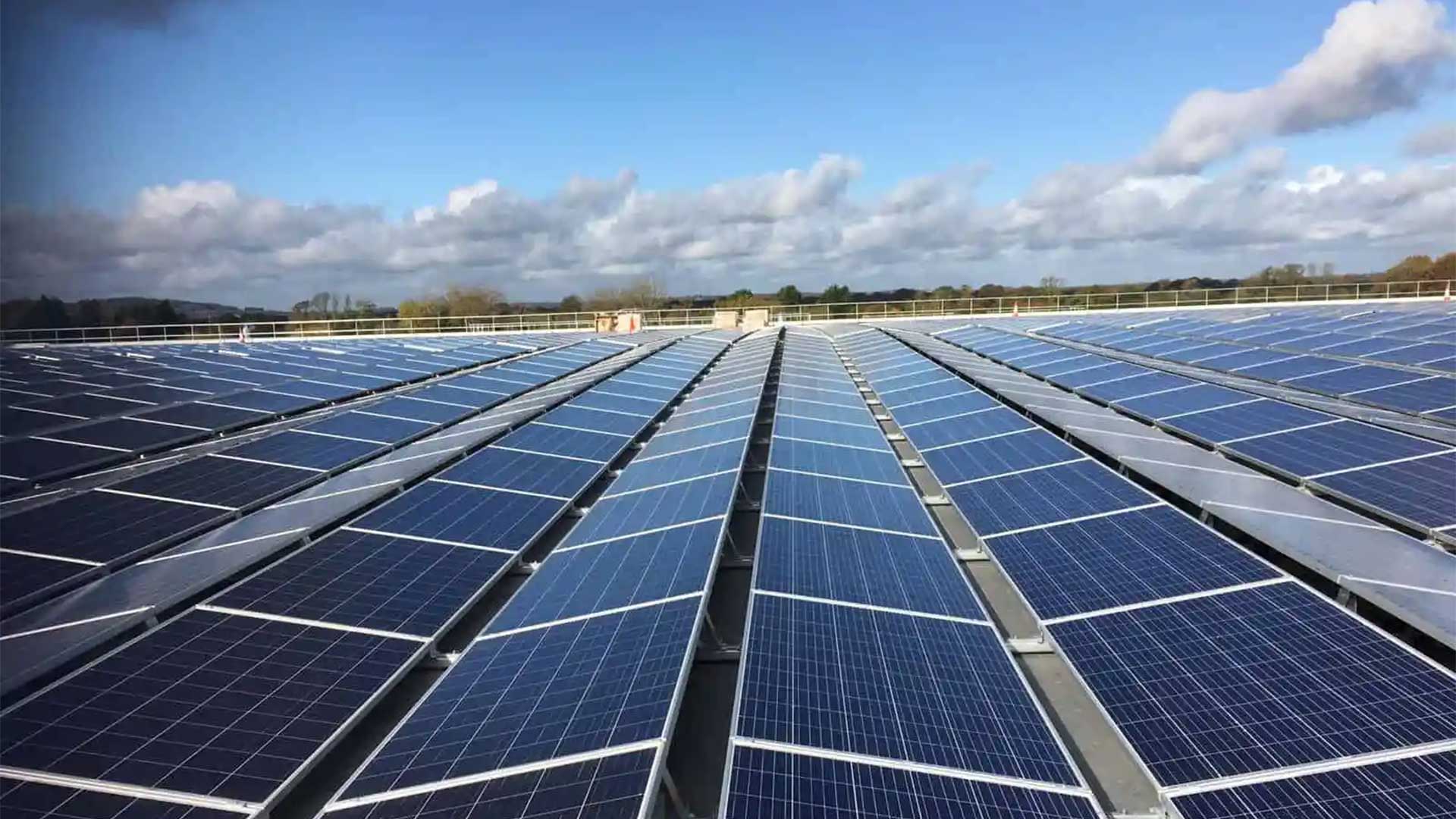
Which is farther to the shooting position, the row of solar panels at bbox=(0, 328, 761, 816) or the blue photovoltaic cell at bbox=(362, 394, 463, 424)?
the blue photovoltaic cell at bbox=(362, 394, 463, 424)

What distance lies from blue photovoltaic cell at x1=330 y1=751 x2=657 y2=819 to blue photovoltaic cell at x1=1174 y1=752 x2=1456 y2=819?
3813 mm

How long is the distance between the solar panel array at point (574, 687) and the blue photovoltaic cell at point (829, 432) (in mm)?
4392

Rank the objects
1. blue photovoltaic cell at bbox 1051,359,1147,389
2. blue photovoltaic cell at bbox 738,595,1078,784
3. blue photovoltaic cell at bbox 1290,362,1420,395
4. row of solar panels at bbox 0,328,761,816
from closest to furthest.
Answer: row of solar panels at bbox 0,328,761,816, blue photovoltaic cell at bbox 738,595,1078,784, blue photovoltaic cell at bbox 1290,362,1420,395, blue photovoltaic cell at bbox 1051,359,1147,389

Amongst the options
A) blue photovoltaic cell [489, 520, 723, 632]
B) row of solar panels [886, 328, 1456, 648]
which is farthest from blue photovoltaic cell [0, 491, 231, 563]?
row of solar panels [886, 328, 1456, 648]

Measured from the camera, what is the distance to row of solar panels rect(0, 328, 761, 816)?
205 inches

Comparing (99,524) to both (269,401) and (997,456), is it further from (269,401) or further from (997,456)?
(997,456)

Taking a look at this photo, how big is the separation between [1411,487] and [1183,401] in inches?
281

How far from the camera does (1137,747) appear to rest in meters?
5.41

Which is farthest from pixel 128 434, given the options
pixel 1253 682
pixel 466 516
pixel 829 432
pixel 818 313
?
pixel 818 313

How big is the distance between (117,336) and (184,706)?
76.8 meters

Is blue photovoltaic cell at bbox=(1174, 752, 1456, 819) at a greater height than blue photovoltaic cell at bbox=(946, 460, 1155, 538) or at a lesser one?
lesser

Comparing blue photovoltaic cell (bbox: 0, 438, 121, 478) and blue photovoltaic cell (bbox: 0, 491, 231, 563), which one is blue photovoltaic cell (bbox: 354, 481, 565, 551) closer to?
blue photovoltaic cell (bbox: 0, 491, 231, 563)

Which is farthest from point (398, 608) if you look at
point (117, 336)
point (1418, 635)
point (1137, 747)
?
point (117, 336)

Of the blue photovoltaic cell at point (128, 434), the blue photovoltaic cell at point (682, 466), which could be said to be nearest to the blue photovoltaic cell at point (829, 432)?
the blue photovoltaic cell at point (682, 466)
